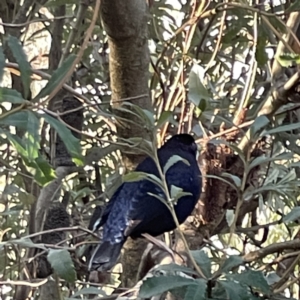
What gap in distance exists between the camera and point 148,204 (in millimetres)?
1455

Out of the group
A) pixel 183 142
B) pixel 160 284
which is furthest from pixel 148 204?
pixel 160 284

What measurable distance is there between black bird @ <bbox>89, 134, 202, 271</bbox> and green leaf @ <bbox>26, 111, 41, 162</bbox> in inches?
23.3

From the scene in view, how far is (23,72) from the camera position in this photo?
0.72m

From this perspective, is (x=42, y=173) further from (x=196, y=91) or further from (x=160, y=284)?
A: (x=196, y=91)

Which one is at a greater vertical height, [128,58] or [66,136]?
[128,58]

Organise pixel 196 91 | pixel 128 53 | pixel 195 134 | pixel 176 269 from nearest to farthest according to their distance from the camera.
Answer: pixel 176 269 < pixel 196 91 < pixel 128 53 < pixel 195 134

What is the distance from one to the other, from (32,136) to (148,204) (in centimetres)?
77

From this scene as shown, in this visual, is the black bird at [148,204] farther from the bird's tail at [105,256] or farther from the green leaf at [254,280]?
the green leaf at [254,280]

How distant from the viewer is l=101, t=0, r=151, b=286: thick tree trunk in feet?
3.86

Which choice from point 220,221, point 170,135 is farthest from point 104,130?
point 220,221

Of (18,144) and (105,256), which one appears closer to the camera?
(18,144)

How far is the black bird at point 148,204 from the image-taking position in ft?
4.38

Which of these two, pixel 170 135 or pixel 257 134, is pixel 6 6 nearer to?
pixel 170 135

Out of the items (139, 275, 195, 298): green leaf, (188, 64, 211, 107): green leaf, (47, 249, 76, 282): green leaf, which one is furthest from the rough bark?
(139, 275, 195, 298): green leaf
